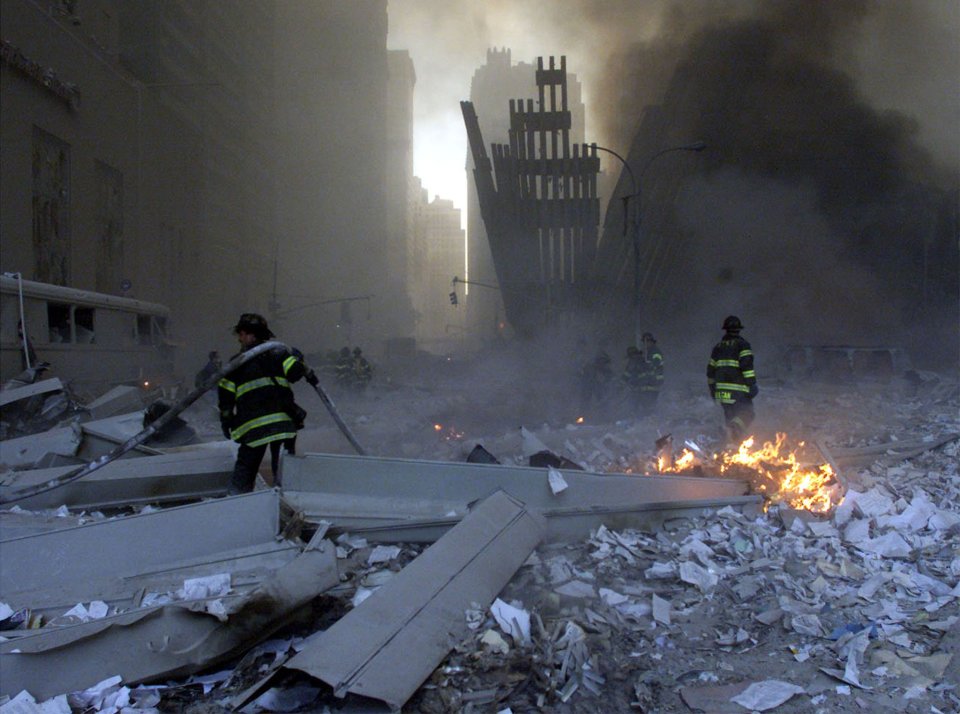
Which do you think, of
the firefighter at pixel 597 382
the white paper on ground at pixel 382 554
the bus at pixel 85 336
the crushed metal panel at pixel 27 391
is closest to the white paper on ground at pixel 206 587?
the white paper on ground at pixel 382 554

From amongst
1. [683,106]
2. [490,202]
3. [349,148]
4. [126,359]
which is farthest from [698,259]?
[349,148]

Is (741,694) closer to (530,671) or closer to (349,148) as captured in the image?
(530,671)

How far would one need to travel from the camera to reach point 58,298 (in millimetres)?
11906

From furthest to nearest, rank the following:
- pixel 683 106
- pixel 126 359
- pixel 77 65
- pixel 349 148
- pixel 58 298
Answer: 1. pixel 349 148
2. pixel 683 106
3. pixel 77 65
4. pixel 126 359
5. pixel 58 298

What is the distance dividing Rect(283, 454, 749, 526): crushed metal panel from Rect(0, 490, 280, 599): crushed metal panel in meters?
0.92

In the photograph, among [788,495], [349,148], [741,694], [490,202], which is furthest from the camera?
[349,148]

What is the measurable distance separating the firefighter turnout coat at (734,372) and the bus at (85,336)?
967 cm

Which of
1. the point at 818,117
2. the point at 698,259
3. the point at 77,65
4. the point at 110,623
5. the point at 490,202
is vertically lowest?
the point at 110,623

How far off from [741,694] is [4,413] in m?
9.34

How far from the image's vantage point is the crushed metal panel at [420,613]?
290cm

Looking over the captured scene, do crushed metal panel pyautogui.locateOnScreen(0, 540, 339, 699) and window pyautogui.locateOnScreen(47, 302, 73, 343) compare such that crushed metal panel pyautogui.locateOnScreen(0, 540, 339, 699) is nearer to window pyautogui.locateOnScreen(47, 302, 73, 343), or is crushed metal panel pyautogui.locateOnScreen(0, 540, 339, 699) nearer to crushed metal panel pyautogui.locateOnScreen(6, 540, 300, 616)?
crushed metal panel pyautogui.locateOnScreen(6, 540, 300, 616)

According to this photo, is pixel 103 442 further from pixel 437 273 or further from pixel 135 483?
pixel 437 273

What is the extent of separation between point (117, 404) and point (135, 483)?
5479 millimetres

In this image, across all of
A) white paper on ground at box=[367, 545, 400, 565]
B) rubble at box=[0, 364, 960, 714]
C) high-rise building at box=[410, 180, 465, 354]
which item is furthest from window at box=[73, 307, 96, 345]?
high-rise building at box=[410, 180, 465, 354]
